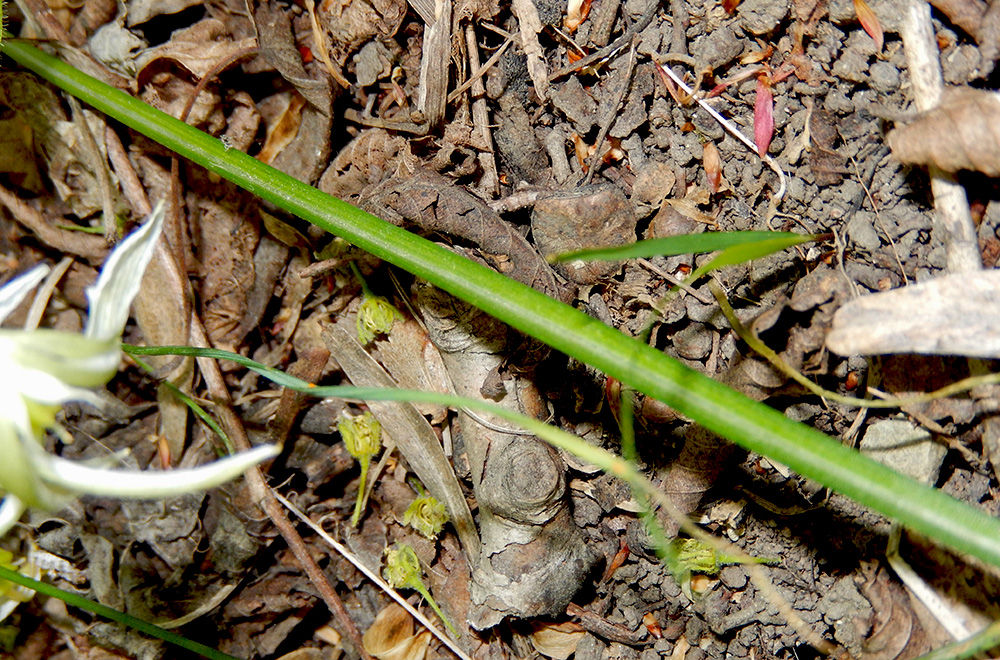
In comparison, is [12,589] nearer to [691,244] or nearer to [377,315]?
[377,315]

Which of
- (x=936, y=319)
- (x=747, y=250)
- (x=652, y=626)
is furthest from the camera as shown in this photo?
(x=652, y=626)

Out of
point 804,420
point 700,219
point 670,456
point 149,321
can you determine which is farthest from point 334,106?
point 804,420

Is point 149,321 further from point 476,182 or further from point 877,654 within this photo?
point 877,654

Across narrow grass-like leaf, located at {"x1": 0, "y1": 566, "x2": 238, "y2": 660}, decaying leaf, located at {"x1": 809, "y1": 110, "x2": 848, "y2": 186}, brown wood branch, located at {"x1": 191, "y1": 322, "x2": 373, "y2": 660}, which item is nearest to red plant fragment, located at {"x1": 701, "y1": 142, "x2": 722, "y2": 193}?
decaying leaf, located at {"x1": 809, "y1": 110, "x2": 848, "y2": 186}

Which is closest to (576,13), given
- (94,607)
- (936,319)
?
(936,319)

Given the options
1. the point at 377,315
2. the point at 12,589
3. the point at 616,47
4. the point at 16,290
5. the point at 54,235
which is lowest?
the point at 12,589
